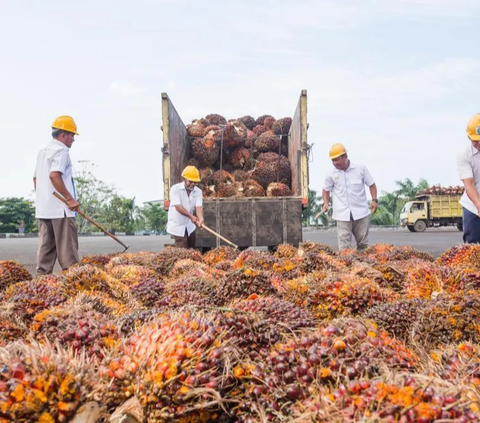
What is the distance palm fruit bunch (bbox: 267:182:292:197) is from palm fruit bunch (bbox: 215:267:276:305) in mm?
7001

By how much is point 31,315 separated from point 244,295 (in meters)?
1.30

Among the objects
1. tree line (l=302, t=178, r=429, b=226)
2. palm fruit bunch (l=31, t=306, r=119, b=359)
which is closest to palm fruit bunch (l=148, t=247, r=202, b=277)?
palm fruit bunch (l=31, t=306, r=119, b=359)

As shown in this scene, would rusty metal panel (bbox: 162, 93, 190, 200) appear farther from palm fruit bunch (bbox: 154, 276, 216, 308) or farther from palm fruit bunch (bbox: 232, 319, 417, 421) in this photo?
palm fruit bunch (bbox: 232, 319, 417, 421)

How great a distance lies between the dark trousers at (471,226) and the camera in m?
6.09

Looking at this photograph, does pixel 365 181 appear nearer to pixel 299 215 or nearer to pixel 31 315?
pixel 299 215

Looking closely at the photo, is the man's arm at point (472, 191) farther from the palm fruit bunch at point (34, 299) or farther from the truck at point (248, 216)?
the palm fruit bunch at point (34, 299)

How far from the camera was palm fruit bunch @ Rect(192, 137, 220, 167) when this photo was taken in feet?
36.8

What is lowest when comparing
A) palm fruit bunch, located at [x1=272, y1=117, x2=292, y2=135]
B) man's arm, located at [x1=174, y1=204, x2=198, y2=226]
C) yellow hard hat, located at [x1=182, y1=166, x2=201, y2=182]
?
man's arm, located at [x1=174, y1=204, x2=198, y2=226]

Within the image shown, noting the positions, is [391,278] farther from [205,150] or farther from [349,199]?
[205,150]

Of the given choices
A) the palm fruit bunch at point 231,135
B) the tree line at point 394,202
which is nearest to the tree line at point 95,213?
the tree line at point 394,202

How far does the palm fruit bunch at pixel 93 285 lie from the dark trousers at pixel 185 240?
16.6 ft

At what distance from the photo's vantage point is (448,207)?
34.0 meters

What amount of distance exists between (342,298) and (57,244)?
4432mm

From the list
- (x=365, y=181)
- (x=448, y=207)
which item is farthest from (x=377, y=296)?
(x=448, y=207)
